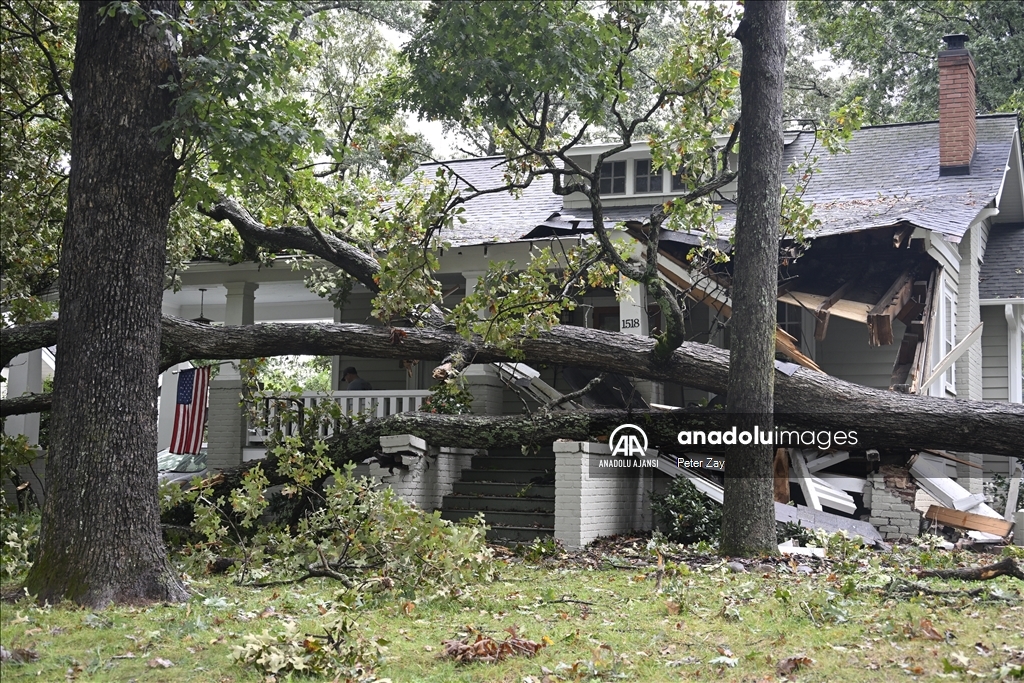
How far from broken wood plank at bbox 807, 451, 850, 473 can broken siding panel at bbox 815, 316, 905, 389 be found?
3.41 meters

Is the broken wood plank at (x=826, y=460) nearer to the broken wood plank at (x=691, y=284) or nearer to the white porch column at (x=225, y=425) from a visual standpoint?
the broken wood plank at (x=691, y=284)

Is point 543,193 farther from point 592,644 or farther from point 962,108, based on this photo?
point 592,644

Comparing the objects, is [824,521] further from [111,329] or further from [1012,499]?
[111,329]

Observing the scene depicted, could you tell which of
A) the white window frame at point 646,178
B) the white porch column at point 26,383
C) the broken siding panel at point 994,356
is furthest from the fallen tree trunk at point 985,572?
the white porch column at point 26,383

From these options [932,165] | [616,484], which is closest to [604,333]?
[616,484]

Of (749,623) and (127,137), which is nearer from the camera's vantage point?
(749,623)

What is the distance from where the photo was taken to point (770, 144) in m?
10.4

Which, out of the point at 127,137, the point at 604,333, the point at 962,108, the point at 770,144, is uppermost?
the point at 962,108

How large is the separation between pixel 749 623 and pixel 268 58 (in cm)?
623

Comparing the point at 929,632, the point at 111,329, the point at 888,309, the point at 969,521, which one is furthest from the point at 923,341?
the point at 111,329

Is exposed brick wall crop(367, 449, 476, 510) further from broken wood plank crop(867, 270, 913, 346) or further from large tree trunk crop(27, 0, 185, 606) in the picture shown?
broken wood plank crop(867, 270, 913, 346)

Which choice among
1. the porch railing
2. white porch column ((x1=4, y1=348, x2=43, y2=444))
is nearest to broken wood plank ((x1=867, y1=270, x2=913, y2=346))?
the porch railing

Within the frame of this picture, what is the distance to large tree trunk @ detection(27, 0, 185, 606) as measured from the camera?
26.3 ft

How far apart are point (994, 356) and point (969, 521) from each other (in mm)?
7079
